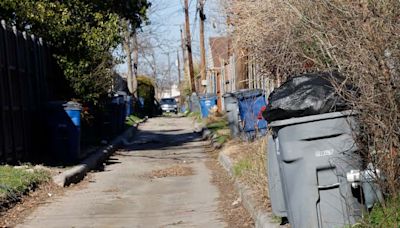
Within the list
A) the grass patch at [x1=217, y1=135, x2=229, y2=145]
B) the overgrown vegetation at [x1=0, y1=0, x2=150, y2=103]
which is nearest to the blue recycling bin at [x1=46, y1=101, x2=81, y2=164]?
the overgrown vegetation at [x1=0, y1=0, x2=150, y2=103]

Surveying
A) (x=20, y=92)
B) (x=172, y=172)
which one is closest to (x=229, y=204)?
(x=172, y=172)

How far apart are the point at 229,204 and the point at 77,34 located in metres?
8.92

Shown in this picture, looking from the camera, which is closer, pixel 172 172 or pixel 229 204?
pixel 229 204

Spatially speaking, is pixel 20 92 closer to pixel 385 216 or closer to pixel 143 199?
pixel 143 199

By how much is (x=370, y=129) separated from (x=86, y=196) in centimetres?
652

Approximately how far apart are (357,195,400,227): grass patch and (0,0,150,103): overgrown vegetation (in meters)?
12.5

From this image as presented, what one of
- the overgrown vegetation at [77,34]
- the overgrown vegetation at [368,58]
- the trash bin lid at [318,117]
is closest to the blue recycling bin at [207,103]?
the overgrown vegetation at [77,34]

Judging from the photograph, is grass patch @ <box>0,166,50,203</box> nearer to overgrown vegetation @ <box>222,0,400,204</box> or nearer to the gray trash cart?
overgrown vegetation @ <box>222,0,400,204</box>

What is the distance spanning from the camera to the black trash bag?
19.3ft

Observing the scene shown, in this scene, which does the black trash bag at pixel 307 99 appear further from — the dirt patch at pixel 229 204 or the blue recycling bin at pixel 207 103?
the blue recycling bin at pixel 207 103

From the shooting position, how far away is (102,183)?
42.9ft

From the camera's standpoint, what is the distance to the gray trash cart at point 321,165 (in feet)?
19.2

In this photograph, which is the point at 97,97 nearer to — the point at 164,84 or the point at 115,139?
the point at 115,139

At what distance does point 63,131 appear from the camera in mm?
14789
